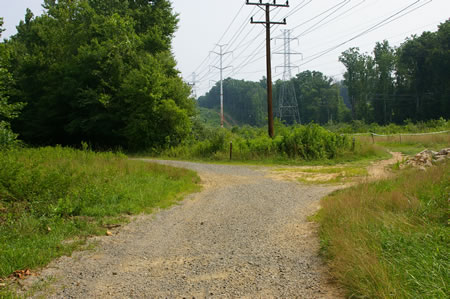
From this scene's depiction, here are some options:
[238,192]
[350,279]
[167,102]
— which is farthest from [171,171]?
[167,102]

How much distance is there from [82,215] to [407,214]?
21.5 feet

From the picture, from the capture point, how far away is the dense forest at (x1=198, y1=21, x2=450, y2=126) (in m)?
59.0

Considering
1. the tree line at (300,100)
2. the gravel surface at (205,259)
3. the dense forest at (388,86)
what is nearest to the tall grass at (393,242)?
the gravel surface at (205,259)

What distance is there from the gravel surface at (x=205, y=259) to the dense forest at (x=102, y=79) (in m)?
17.2

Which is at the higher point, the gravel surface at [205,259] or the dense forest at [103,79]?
the dense forest at [103,79]

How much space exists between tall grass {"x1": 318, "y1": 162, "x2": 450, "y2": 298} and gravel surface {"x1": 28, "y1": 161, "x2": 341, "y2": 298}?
1.21ft

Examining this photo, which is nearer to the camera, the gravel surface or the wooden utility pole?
the gravel surface

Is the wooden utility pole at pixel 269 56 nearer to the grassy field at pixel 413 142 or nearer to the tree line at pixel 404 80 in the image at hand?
the grassy field at pixel 413 142

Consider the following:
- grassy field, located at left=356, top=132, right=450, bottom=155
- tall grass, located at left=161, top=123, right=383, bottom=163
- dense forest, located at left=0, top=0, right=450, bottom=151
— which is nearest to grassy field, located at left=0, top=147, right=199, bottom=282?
tall grass, located at left=161, top=123, right=383, bottom=163

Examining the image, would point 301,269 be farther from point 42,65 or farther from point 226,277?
point 42,65

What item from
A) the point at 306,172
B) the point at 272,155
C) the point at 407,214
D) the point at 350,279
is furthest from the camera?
the point at 272,155

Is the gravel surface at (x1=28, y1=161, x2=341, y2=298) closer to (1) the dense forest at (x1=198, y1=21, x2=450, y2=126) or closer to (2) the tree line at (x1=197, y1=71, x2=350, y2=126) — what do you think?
(1) the dense forest at (x1=198, y1=21, x2=450, y2=126)

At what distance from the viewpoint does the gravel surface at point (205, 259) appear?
4.47 m

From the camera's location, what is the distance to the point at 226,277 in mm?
4840
